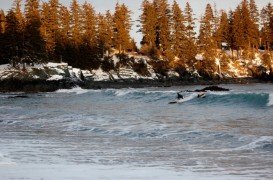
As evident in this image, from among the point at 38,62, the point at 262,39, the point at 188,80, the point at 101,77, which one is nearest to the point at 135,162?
the point at 38,62

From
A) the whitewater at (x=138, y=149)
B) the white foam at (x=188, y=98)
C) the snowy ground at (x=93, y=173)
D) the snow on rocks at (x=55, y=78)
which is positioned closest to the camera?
the snowy ground at (x=93, y=173)

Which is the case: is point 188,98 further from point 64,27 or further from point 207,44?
point 207,44

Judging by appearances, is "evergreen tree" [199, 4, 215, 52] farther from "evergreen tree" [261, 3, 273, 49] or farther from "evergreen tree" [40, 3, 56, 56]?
"evergreen tree" [40, 3, 56, 56]

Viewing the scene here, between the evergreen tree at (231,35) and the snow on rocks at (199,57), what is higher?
the evergreen tree at (231,35)

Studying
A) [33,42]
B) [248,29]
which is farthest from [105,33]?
[248,29]

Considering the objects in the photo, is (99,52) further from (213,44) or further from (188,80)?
(213,44)

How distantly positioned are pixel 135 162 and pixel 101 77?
2459 inches

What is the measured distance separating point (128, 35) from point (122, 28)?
2.52 m

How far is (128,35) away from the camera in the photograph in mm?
83875

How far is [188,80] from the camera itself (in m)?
76.4

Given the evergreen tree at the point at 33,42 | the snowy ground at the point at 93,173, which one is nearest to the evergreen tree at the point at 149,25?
the evergreen tree at the point at 33,42

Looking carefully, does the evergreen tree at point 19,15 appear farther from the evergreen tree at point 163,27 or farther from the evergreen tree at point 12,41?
the evergreen tree at point 163,27

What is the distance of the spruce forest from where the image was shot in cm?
6581

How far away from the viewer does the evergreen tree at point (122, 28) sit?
80.9 meters
